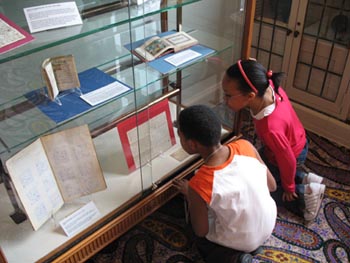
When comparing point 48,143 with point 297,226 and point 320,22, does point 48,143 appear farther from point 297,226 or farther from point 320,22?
point 320,22

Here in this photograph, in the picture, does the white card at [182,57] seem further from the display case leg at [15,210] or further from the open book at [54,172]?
the display case leg at [15,210]

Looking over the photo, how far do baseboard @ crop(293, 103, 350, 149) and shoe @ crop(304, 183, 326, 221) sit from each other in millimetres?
573

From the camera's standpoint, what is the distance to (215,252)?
4.90 ft

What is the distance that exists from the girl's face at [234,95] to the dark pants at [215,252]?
1.83 feet

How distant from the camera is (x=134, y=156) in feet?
5.34

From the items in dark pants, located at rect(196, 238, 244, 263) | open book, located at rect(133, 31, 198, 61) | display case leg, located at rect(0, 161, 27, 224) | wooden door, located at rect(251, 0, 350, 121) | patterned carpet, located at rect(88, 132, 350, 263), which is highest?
open book, located at rect(133, 31, 198, 61)

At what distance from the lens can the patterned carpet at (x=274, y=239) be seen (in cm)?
158

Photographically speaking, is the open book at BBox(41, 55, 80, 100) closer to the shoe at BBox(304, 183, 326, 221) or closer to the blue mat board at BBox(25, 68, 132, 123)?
the blue mat board at BBox(25, 68, 132, 123)

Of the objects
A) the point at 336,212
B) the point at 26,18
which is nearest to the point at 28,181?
the point at 26,18

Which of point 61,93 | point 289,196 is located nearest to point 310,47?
point 289,196

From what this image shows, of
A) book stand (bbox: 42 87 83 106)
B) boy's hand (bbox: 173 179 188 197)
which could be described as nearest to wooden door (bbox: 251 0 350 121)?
boy's hand (bbox: 173 179 188 197)

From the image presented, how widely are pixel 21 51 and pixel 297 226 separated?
1318mm

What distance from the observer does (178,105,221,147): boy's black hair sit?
129cm

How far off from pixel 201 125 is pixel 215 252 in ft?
→ 1.72
